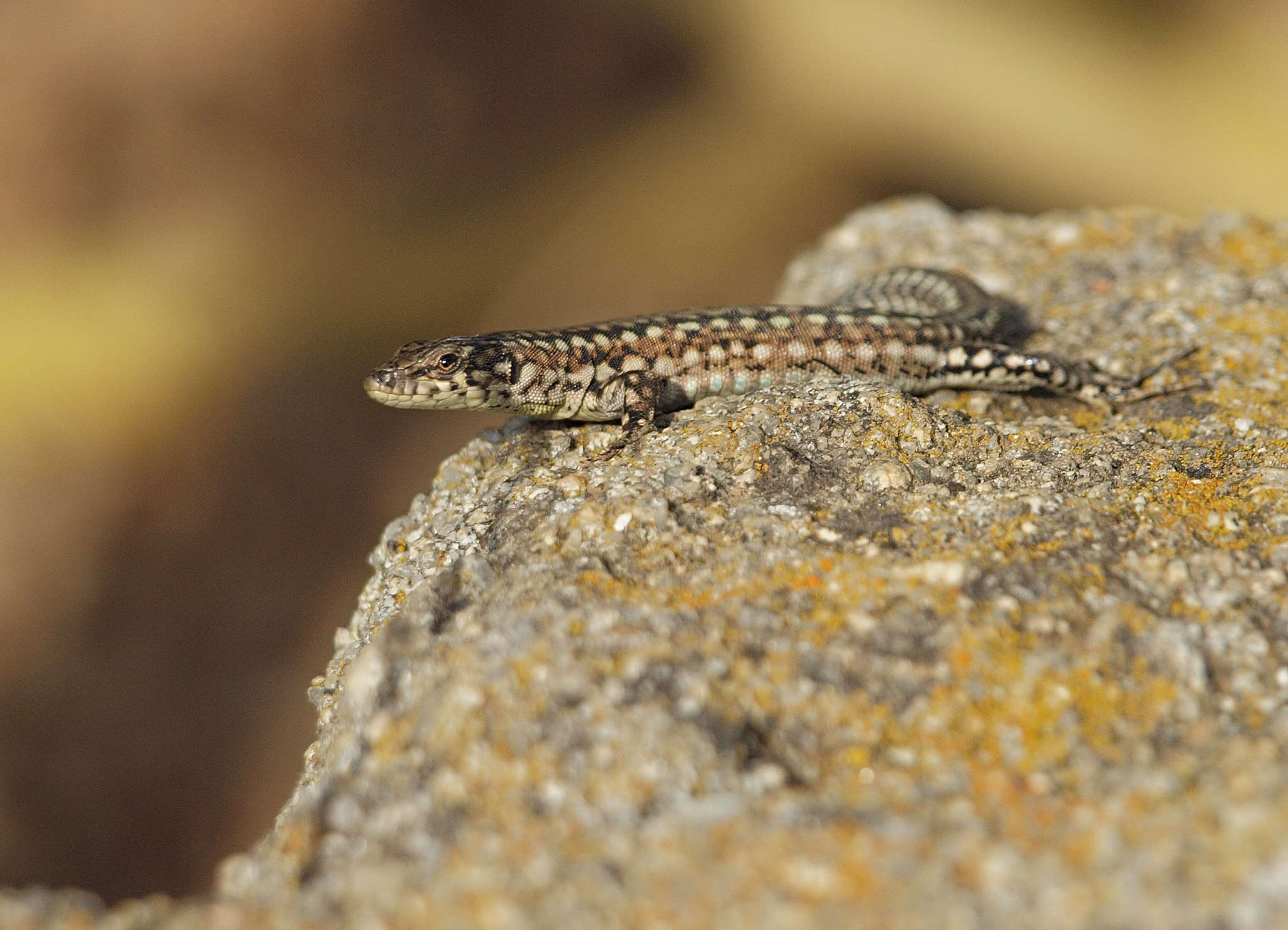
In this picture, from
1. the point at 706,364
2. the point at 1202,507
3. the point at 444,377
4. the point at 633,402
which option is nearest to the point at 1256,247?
the point at 1202,507

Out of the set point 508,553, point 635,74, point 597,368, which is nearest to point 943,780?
point 508,553

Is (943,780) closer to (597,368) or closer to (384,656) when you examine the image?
(384,656)

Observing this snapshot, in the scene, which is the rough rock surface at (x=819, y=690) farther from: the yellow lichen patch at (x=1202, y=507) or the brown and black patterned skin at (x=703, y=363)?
the brown and black patterned skin at (x=703, y=363)

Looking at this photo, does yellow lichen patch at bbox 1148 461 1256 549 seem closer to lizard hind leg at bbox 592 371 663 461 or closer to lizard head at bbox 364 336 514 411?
lizard hind leg at bbox 592 371 663 461

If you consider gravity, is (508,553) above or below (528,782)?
above

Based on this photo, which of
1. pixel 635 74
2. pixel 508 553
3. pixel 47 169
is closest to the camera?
pixel 508 553

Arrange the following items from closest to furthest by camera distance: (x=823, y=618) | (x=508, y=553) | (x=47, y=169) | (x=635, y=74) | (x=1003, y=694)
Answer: (x=1003, y=694), (x=823, y=618), (x=508, y=553), (x=47, y=169), (x=635, y=74)

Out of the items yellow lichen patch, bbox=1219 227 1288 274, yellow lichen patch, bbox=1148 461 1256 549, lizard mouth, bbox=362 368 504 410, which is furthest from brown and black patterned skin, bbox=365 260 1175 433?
yellow lichen patch, bbox=1219 227 1288 274

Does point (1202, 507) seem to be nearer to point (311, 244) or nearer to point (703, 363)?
point (703, 363)
